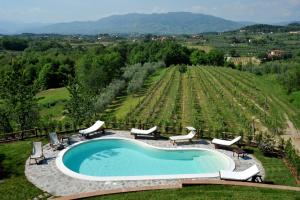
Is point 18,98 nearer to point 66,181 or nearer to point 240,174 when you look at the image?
point 66,181

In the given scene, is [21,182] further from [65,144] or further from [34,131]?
[34,131]

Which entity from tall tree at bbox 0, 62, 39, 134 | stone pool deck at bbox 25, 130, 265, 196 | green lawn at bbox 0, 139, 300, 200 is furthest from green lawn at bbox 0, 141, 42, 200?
tall tree at bbox 0, 62, 39, 134

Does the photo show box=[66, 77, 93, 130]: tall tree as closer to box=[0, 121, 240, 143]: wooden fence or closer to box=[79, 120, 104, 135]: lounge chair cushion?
box=[0, 121, 240, 143]: wooden fence

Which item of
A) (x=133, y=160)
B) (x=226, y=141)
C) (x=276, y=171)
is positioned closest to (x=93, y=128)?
(x=133, y=160)

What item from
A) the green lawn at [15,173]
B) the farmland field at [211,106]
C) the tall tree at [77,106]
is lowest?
the farmland field at [211,106]

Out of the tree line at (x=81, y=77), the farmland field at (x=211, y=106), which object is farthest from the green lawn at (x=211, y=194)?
the tree line at (x=81, y=77)

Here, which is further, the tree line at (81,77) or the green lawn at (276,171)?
the tree line at (81,77)

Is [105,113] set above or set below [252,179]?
below

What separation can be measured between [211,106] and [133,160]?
16.0 meters

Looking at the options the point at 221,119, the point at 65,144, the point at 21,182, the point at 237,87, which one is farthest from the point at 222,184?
the point at 237,87

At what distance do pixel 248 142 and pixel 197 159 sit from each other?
3002 mm

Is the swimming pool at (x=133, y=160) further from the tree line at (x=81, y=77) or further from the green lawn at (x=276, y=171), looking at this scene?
the tree line at (x=81, y=77)

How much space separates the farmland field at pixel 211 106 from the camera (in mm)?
24377

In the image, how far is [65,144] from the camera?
Result: 691 inches
